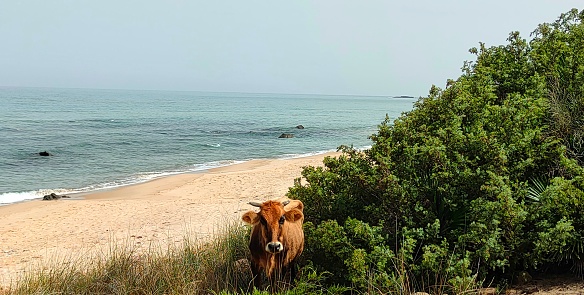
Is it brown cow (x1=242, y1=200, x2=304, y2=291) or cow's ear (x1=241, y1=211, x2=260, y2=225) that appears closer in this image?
brown cow (x1=242, y1=200, x2=304, y2=291)

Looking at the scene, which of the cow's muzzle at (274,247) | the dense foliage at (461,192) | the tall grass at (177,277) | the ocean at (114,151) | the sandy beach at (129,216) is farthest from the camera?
the ocean at (114,151)

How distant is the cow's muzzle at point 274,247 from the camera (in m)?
6.28

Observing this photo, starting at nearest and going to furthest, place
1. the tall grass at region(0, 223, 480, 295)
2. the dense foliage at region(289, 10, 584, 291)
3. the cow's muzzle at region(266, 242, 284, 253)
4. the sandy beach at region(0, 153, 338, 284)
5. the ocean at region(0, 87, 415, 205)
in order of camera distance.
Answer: the dense foliage at region(289, 10, 584, 291) → the cow's muzzle at region(266, 242, 284, 253) → the tall grass at region(0, 223, 480, 295) → the sandy beach at region(0, 153, 338, 284) → the ocean at region(0, 87, 415, 205)

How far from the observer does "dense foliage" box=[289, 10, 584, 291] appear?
595 centimetres

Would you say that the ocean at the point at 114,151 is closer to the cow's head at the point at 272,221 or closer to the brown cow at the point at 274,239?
the brown cow at the point at 274,239

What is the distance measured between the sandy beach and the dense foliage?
3.52 m

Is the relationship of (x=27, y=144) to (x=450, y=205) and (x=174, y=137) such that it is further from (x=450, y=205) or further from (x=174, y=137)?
(x=450, y=205)

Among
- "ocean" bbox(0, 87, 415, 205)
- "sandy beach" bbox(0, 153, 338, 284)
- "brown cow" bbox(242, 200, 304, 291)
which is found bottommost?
"ocean" bbox(0, 87, 415, 205)

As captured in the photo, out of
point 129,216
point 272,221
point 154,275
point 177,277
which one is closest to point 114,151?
point 129,216

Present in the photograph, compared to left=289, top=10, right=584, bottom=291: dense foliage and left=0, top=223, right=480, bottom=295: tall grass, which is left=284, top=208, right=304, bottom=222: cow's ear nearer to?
left=289, top=10, right=584, bottom=291: dense foliage

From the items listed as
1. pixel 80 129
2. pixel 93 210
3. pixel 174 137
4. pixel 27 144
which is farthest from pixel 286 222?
pixel 80 129

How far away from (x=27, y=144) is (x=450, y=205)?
4088 cm

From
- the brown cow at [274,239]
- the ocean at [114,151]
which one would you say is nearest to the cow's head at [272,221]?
the brown cow at [274,239]

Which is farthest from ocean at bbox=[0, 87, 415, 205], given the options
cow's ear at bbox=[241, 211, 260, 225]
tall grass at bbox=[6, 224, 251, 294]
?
cow's ear at bbox=[241, 211, 260, 225]
